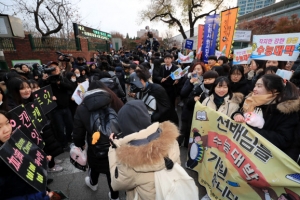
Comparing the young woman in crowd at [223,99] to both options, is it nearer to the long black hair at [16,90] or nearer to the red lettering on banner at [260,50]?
the red lettering on banner at [260,50]

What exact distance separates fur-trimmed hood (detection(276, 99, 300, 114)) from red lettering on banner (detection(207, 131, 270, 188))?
0.60 m

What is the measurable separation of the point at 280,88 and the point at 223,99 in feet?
2.38

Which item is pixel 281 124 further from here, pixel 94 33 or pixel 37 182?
pixel 94 33

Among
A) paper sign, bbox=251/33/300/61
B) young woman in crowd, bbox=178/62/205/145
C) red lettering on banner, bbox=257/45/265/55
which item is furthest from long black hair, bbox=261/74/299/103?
red lettering on banner, bbox=257/45/265/55

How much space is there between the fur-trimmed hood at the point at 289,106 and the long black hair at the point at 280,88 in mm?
65

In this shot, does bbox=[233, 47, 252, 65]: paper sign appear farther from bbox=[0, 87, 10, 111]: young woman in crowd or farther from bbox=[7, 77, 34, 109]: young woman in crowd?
bbox=[0, 87, 10, 111]: young woman in crowd

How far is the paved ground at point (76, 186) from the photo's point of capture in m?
2.55

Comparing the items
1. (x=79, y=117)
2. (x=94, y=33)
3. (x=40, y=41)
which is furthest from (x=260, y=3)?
(x=79, y=117)

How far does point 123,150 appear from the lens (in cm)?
119

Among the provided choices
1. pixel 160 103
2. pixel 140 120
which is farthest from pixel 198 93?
pixel 140 120

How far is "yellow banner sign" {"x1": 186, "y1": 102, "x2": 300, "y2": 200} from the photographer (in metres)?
1.55

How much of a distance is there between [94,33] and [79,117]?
605 inches

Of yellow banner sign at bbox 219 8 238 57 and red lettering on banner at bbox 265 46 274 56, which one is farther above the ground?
yellow banner sign at bbox 219 8 238 57

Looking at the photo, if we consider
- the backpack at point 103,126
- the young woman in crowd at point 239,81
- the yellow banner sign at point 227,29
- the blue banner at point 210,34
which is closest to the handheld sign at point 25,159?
the backpack at point 103,126
